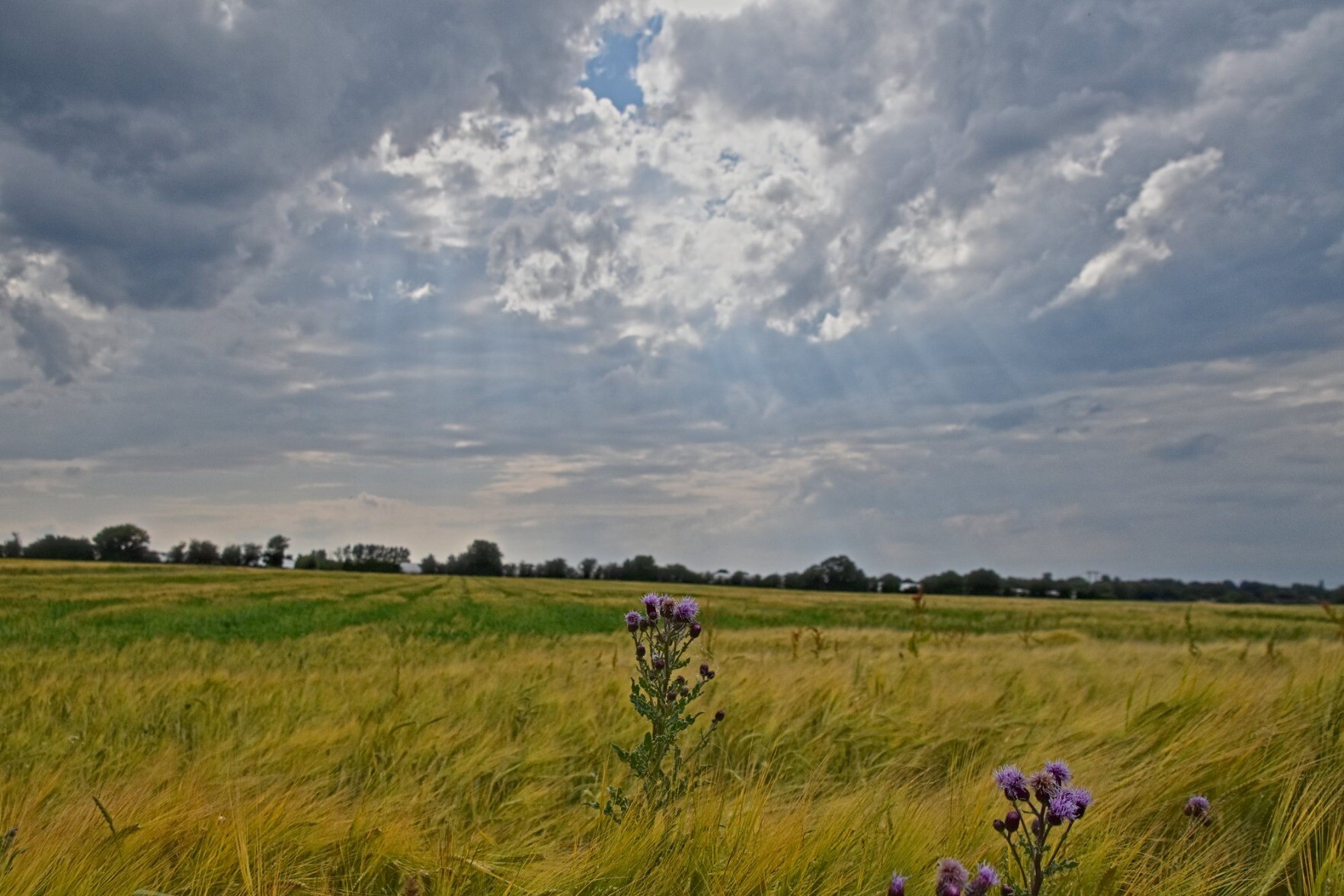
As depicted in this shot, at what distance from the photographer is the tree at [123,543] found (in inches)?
4454

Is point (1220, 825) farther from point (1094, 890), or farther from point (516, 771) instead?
point (516, 771)

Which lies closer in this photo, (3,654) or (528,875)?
(528,875)

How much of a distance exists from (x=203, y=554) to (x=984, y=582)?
411 feet

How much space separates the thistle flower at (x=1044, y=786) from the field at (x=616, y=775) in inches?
21.5

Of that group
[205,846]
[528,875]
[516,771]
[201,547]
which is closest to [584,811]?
[516,771]

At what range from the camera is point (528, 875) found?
1.98 meters

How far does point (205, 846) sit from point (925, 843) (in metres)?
2.08

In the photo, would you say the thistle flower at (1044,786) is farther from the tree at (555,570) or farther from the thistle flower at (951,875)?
the tree at (555,570)

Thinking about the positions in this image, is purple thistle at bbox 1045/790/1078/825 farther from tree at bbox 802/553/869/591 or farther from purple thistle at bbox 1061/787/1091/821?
tree at bbox 802/553/869/591

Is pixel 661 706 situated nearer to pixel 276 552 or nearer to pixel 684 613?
pixel 684 613

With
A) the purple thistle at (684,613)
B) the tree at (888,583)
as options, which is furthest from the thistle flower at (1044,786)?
the tree at (888,583)

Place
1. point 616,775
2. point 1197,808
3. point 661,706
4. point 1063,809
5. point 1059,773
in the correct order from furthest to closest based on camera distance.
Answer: point 616,775
point 661,706
point 1197,808
point 1059,773
point 1063,809

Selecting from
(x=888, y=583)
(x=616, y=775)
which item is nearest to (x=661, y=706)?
(x=616, y=775)

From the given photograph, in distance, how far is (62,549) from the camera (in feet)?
366
